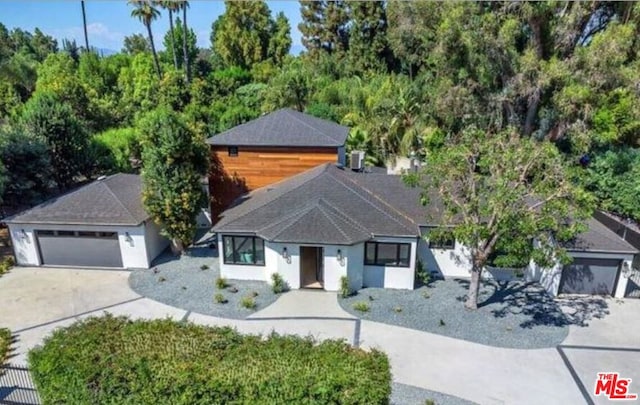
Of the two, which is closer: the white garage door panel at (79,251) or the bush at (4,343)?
the bush at (4,343)

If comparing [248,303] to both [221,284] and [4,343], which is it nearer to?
[221,284]

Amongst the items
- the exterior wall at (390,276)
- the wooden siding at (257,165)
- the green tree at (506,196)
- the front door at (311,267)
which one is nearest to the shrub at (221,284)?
the front door at (311,267)

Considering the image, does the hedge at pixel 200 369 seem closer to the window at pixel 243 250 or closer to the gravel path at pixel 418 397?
the gravel path at pixel 418 397

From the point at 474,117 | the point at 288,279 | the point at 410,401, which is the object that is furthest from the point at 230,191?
the point at 474,117

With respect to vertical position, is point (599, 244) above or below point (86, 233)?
above

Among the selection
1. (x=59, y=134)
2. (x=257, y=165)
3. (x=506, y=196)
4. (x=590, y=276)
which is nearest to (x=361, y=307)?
(x=506, y=196)

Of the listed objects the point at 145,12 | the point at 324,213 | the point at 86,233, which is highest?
the point at 145,12

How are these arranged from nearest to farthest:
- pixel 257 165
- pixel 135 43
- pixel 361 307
Result: pixel 361 307 < pixel 257 165 < pixel 135 43
